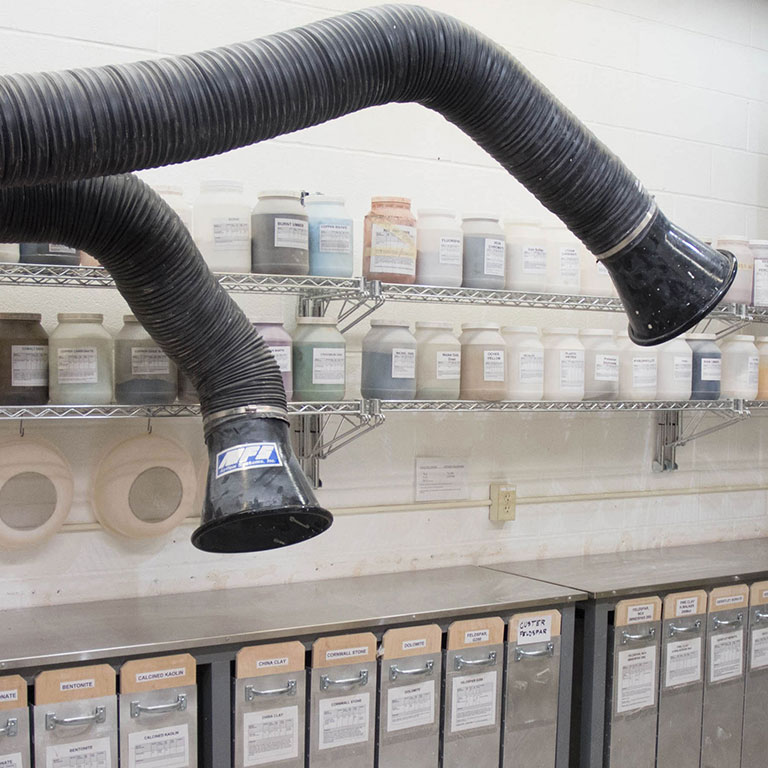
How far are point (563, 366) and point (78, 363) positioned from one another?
1194mm

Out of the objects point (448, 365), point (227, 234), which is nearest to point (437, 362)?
point (448, 365)

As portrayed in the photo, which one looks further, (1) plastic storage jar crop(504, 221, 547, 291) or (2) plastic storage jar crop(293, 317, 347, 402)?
(1) plastic storage jar crop(504, 221, 547, 291)

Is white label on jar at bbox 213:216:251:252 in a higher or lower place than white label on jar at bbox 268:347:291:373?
higher

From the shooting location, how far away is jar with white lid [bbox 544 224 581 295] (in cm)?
240

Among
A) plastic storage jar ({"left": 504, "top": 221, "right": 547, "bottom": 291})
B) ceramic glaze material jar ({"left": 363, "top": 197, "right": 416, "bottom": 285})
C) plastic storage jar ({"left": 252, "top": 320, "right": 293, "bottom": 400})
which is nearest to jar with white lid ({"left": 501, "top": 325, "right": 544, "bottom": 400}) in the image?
plastic storage jar ({"left": 504, "top": 221, "right": 547, "bottom": 291})

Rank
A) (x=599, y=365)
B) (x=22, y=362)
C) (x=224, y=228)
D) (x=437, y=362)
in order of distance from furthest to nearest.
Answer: (x=599, y=365), (x=437, y=362), (x=224, y=228), (x=22, y=362)

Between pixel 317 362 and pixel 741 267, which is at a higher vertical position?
pixel 741 267

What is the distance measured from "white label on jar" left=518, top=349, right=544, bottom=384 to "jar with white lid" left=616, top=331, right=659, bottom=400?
31 centimetres

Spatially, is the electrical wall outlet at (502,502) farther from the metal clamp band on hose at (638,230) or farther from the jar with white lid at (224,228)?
Answer: the metal clamp band on hose at (638,230)

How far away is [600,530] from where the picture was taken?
9.54 ft

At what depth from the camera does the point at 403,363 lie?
7.14 feet

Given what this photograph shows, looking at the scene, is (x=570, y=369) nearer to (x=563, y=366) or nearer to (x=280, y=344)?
(x=563, y=366)

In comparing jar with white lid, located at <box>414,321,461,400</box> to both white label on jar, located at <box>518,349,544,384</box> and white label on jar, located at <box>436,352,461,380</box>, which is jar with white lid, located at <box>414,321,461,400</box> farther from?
white label on jar, located at <box>518,349,544,384</box>

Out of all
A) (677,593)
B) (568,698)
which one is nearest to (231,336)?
(568,698)
